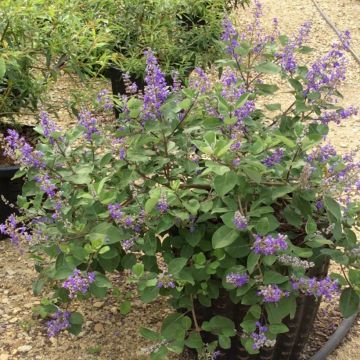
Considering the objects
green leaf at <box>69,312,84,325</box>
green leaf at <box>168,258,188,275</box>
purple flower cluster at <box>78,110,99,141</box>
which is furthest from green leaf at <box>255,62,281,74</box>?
green leaf at <box>69,312,84,325</box>

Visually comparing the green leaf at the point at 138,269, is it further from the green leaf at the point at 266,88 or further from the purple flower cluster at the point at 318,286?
the green leaf at the point at 266,88

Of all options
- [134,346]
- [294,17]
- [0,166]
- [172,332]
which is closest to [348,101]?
[294,17]

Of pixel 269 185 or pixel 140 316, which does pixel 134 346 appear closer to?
pixel 140 316

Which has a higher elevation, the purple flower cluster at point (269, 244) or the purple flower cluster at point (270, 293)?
the purple flower cluster at point (269, 244)

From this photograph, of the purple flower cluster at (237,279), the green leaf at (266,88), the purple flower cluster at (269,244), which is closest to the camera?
the purple flower cluster at (269,244)

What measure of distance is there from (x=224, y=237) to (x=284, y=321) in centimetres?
50

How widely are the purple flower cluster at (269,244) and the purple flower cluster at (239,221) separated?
5cm

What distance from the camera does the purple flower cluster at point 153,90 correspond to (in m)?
1.90

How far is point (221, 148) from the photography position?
1757 mm

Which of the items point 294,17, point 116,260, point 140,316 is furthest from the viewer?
point 294,17

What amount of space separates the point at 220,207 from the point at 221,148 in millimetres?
236

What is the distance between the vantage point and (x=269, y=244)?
5.66 feet

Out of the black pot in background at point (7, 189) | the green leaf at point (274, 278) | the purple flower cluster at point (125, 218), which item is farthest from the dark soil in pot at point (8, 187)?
the green leaf at point (274, 278)

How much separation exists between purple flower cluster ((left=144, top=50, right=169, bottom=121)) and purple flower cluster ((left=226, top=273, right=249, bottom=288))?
523 mm
